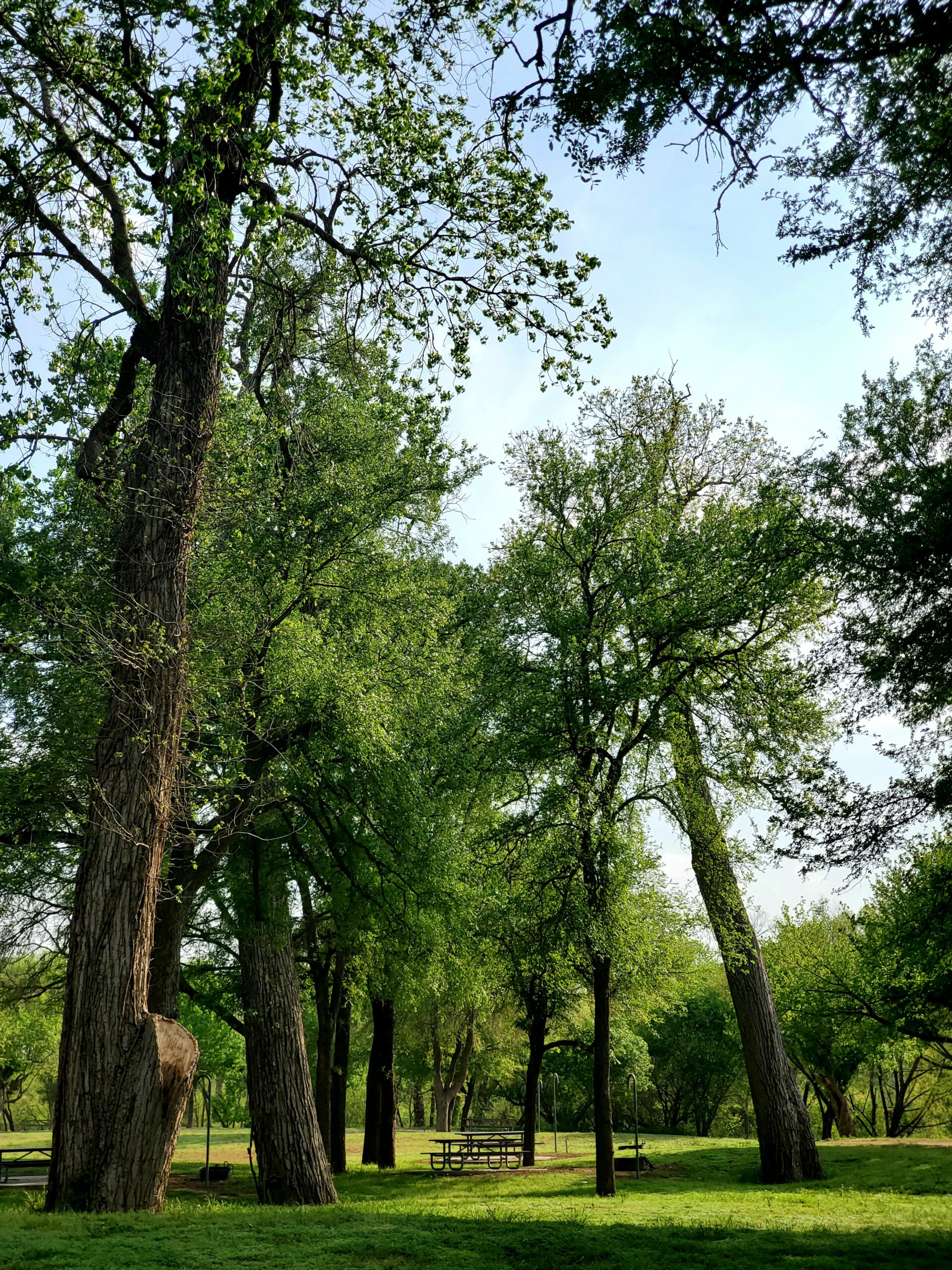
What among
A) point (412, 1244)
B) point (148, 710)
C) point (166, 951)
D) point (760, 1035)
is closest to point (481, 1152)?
point (760, 1035)

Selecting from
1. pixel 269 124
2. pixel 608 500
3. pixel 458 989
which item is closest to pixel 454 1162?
pixel 458 989

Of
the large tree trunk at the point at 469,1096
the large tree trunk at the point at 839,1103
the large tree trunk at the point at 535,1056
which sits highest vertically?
the large tree trunk at the point at 535,1056

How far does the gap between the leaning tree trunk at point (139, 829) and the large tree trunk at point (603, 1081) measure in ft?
28.2

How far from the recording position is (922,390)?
452 inches

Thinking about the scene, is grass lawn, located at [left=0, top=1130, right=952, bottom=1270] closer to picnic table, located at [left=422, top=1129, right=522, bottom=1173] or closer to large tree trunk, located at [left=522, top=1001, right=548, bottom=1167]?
picnic table, located at [left=422, top=1129, right=522, bottom=1173]

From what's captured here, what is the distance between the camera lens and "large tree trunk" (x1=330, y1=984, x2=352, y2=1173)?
863 inches

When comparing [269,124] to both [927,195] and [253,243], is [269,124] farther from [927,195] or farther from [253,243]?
[927,195]

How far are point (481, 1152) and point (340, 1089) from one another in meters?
4.06

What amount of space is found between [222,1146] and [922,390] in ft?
119

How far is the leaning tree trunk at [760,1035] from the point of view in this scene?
666 inches

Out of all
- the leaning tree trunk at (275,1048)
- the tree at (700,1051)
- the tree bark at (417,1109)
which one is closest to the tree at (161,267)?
the leaning tree trunk at (275,1048)

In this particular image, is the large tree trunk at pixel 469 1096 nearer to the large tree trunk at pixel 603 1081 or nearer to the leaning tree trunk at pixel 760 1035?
the leaning tree trunk at pixel 760 1035

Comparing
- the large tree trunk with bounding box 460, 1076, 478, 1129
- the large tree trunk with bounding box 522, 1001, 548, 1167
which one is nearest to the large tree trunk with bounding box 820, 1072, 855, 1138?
the large tree trunk with bounding box 522, 1001, 548, 1167

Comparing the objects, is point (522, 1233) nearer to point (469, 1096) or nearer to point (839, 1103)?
point (839, 1103)
